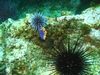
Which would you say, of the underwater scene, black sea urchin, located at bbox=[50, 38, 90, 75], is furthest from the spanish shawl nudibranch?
black sea urchin, located at bbox=[50, 38, 90, 75]

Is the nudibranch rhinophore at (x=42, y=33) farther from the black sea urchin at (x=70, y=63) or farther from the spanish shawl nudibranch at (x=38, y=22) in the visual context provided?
the black sea urchin at (x=70, y=63)

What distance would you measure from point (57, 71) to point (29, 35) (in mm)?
1360

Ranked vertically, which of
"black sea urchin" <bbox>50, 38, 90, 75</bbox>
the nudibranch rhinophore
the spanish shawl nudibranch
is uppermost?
the spanish shawl nudibranch

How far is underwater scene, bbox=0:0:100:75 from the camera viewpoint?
3.37 metres

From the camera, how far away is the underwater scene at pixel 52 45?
11.1 ft

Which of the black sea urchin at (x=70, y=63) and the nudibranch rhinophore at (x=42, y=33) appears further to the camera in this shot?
the nudibranch rhinophore at (x=42, y=33)

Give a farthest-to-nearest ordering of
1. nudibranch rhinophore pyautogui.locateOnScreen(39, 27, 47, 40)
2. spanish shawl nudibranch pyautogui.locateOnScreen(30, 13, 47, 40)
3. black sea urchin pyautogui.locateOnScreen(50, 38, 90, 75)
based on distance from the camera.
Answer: spanish shawl nudibranch pyautogui.locateOnScreen(30, 13, 47, 40) → nudibranch rhinophore pyautogui.locateOnScreen(39, 27, 47, 40) → black sea urchin pyautogui.locateOnScreen(50, 38, 90, 75)

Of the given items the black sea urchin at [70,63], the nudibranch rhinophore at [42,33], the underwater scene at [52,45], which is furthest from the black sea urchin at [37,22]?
the black sea urchin at [70,63]

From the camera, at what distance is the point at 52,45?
4.02 m

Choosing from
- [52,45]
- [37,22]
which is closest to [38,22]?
[37,22]

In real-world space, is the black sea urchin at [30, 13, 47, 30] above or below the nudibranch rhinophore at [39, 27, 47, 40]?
above

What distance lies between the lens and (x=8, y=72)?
402 centimetres

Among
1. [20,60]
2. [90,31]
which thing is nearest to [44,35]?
[20,60]

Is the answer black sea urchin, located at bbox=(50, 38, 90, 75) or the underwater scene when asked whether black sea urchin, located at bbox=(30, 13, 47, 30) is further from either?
black sea urchin, located at bbox=(50, 38, 90, 75)
